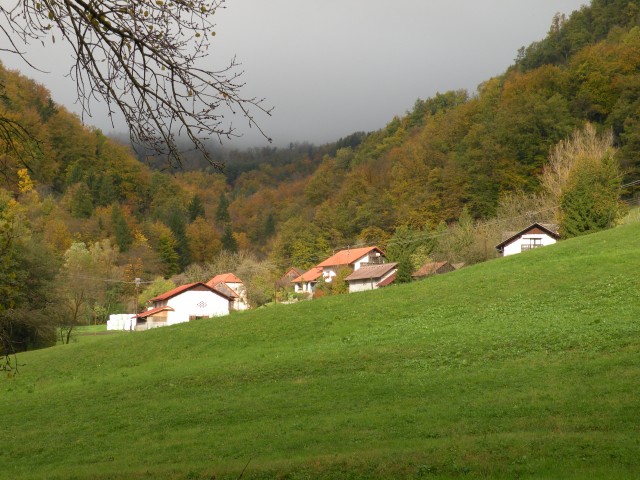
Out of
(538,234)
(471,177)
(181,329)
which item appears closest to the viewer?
(181,329)

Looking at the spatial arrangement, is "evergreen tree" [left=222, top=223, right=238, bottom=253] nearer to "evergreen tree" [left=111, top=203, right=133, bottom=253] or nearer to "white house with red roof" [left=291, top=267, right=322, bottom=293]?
"evergreen tree" [left=111, top=203, right=133, bottom=253]

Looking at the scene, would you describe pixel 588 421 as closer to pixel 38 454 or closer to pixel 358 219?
pixel 38 454

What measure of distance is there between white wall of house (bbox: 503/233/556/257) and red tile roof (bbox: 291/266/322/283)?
33573 mm

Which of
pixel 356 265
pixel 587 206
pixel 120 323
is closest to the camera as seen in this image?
pixel 587 206

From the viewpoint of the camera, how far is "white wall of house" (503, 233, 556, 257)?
6047 cm

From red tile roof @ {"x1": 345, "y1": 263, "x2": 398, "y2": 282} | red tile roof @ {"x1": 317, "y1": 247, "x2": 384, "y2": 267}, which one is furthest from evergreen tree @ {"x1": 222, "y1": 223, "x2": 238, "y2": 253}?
red tile roof @ {"x1": 345, "y1": 263, "x2": 398, "y2": 282}

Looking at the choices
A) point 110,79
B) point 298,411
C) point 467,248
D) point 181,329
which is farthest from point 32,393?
point 467,248

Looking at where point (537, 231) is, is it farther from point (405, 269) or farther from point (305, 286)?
point (305, 286)

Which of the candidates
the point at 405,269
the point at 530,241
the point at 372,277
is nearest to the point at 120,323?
the point at 372,277

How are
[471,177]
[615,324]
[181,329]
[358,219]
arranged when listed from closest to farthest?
[615,324] < [181,329] < [471,177] < [358,219]

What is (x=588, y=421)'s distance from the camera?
14250 mm

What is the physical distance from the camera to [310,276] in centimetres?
9244

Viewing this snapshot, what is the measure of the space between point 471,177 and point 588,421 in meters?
76.1

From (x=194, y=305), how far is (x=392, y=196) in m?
36.2
